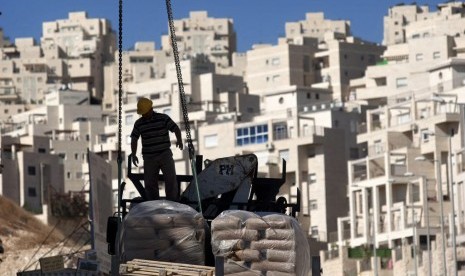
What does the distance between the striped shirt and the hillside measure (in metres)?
57.7

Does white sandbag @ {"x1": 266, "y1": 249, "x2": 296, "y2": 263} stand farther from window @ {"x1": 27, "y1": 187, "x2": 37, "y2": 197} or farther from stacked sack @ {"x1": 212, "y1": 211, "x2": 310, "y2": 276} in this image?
window @ {"x1": 27, "y1": 187, "x2": 37, "y2": 197}

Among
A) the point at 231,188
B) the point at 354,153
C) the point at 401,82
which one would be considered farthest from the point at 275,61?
the point at 231,188

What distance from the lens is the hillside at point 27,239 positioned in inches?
3642

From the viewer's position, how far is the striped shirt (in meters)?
24.4

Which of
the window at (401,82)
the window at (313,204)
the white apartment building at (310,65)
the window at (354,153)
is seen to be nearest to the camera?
the window at (313,204)

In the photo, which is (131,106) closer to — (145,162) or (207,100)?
(207,100)

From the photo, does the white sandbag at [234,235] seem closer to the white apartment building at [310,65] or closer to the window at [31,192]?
the window at [31,192]

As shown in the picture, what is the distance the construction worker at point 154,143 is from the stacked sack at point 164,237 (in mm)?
1455

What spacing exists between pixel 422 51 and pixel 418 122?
37.5 metres

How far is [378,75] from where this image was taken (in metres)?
157

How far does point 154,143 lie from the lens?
24.6 m

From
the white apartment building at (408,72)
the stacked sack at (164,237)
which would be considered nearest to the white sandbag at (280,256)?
the stacked sack at (164,237)

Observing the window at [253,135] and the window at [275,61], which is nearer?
the window at [253,135]

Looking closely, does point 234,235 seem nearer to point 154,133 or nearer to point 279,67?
point 154,133
